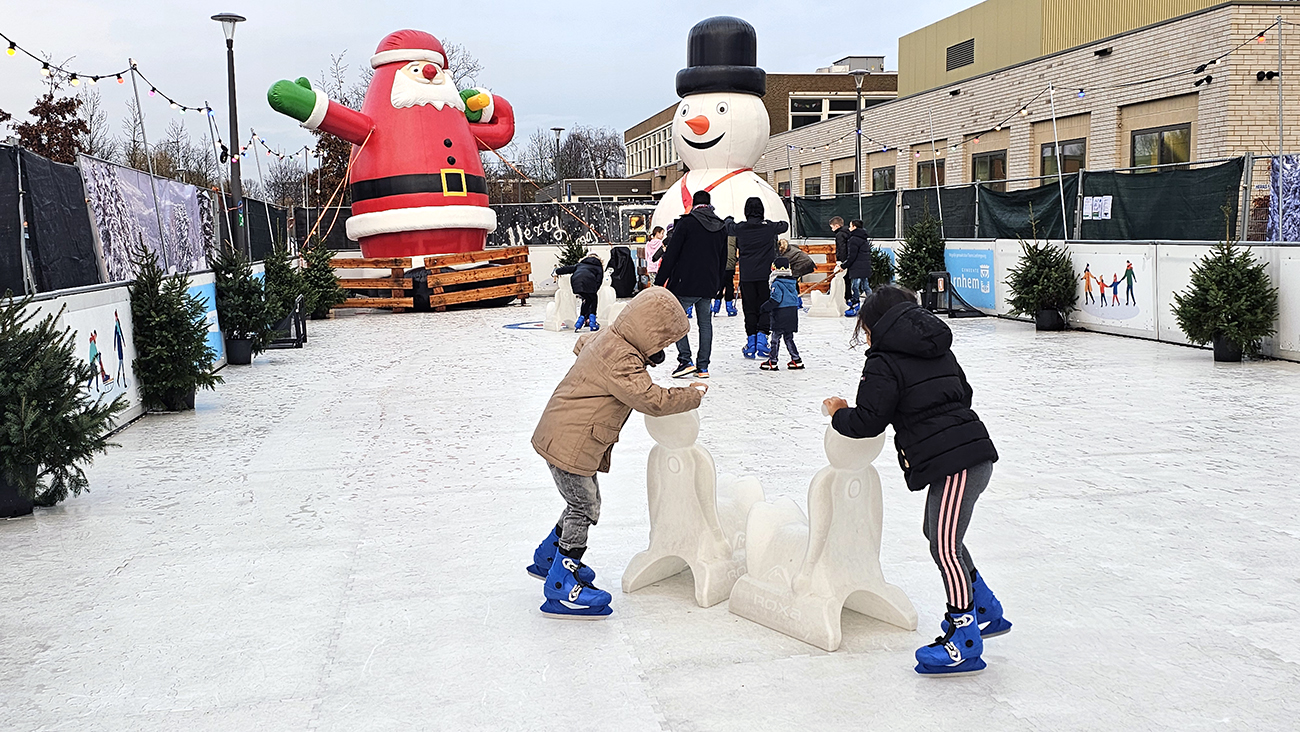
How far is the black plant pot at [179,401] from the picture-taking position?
10006 mm

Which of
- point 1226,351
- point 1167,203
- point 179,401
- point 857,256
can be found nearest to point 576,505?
point 179,401

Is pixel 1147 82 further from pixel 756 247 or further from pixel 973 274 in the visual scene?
pixel 756 247

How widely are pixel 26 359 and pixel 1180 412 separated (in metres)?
8.21

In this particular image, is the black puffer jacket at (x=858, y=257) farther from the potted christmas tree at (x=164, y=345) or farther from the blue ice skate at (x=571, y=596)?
the blue ice skate at (x=571, y=596)

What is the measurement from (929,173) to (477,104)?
14277 mm

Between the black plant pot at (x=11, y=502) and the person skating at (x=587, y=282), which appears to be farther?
the person skating at (x=587, y=282)

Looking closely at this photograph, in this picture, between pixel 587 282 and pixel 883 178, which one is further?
pixel 883 178

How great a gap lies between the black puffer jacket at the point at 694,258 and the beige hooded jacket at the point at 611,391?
6547 millimetres

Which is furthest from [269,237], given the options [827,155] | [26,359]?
[827,155]

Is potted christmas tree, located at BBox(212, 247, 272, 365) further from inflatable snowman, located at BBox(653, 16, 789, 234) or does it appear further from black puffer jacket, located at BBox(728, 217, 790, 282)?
inflatable snowman, located at BBox(653, 16, 789, 234)

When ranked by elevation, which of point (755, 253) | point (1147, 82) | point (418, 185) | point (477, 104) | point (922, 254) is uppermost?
point (477, 104)

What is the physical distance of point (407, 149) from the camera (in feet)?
69.3

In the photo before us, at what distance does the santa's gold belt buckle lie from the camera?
2148 centimetres

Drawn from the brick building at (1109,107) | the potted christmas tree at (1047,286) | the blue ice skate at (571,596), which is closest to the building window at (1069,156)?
the brick building at (1109,107)
